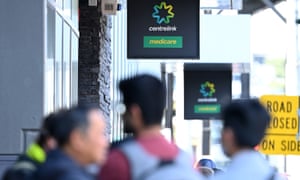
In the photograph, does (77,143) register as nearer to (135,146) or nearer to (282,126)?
(135,146)

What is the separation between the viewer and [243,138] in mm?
5395

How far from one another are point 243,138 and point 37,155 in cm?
117

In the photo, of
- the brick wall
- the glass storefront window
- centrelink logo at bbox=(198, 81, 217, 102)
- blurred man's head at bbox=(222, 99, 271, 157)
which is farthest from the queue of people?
centrelink logo at bbox=(198, 81, 217, 102)

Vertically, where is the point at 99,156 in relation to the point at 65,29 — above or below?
below

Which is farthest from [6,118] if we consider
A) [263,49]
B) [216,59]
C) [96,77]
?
[263,49]

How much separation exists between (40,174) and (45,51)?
5.95m

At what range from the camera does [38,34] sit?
1066 centimetres

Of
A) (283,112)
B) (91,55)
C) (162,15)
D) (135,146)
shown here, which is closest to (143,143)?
(135,146)

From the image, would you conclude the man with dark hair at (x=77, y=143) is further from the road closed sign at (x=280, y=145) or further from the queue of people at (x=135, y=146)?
the road closed sign at (x=280, y=145)

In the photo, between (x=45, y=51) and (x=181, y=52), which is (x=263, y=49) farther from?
(x=45, y=51)

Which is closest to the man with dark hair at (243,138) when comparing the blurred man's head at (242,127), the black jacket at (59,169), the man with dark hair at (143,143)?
the blurred man's head at (242,127)

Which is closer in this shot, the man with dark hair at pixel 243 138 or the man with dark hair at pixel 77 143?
the man with dark hair at pixel 77 143

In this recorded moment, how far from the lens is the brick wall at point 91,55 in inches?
691

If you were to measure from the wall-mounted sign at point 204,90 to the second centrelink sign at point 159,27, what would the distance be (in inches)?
370
